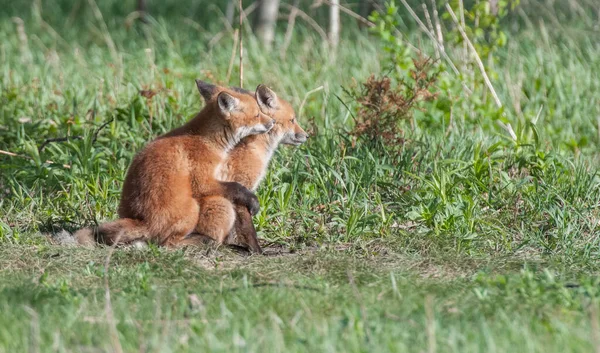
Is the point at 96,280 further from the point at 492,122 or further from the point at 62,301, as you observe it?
the point at 492,122

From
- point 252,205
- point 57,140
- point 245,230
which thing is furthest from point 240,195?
point 57,140

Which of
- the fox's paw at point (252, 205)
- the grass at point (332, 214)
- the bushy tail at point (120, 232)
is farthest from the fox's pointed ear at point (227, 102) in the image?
the bushy tail at point (120, 232)

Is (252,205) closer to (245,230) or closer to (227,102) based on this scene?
(245,230)

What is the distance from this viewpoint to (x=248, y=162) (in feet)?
20.4

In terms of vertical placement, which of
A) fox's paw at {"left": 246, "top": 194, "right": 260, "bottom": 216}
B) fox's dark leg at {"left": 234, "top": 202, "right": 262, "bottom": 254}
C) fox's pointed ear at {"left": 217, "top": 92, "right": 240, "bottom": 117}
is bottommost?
fox's dark leg at {"left": 234, "top": 202, "right": 262, "bottom": 254}

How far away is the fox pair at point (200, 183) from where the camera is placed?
5.73m

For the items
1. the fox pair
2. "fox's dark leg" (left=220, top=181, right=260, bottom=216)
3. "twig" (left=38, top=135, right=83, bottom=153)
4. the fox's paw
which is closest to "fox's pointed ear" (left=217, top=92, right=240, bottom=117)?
the fox pair

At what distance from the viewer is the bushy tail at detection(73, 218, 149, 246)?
5.72 metres

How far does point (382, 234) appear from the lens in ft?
20.2

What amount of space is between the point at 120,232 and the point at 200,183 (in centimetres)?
61

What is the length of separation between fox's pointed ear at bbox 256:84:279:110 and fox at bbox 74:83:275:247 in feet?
0.69

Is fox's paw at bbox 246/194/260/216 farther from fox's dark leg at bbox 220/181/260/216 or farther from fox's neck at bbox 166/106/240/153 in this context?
fox's neck at bbox 166/106/240/153

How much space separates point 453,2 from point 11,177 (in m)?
4.45

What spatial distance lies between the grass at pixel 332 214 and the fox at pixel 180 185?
0.21 m
